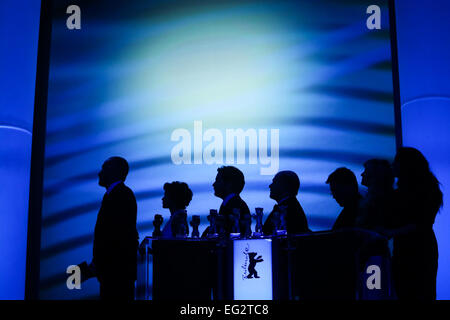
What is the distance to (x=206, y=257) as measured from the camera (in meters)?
3.43

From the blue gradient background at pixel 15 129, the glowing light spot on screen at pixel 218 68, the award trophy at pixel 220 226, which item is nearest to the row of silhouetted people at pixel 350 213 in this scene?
the award trophy at pixel 220 226

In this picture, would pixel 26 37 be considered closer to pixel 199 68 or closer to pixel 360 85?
pixel 199 68

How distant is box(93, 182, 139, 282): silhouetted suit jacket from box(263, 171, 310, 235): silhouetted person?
3.26 feet

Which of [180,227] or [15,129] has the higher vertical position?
[15,129]

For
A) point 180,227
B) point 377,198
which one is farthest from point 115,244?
point 377,198

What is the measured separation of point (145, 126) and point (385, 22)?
263 centimetres

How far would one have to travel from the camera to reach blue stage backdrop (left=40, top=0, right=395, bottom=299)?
17.1 feet

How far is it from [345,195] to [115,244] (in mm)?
1696

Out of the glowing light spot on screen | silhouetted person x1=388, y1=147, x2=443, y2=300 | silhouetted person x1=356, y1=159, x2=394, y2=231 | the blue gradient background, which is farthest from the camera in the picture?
the glowing light spot on screen

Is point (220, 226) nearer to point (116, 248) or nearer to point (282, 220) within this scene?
point (282, 220)

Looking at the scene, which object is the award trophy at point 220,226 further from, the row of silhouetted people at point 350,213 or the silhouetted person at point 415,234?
the silhouetted person at point 415,234

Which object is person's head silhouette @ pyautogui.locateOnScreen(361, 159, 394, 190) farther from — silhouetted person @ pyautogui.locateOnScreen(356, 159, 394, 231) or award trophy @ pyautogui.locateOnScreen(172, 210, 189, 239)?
award trophy @ pyautogui.locateOnScreen(172, 210, 189, 239)

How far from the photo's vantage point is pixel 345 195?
387 cm

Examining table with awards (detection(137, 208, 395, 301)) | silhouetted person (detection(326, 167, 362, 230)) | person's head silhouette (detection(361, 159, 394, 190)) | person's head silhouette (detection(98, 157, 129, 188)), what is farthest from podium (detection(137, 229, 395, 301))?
person's head silhouette (detection(98, 157, 129, 188))
